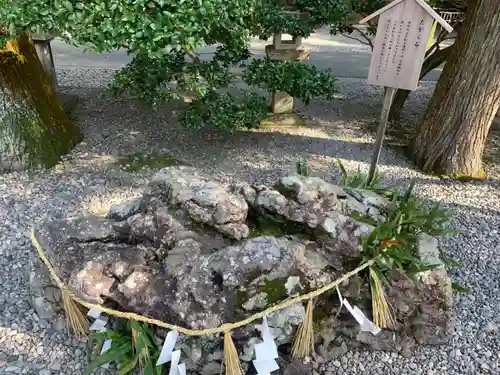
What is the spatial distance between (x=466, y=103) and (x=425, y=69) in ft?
4.51

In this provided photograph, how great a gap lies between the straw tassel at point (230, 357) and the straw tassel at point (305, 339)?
1.14 feet

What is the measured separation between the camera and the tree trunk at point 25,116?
13.0 ft

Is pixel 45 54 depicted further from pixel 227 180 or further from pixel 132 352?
pixel 132 352

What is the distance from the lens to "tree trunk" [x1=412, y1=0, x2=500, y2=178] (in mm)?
3934

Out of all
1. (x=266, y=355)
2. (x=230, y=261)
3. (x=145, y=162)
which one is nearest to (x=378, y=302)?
(x=266, y=355)

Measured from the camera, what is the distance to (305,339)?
241 cm

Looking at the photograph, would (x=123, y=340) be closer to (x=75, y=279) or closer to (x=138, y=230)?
(x=75, y=279)

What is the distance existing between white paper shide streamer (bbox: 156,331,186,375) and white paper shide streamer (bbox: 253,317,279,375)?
14.1 inches

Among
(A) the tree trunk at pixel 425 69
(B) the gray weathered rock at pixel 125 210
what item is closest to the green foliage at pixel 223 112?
(B) the gray weathered rock at pixel 125 210

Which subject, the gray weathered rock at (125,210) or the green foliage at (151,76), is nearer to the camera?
the gray weathered rock at (125,210)

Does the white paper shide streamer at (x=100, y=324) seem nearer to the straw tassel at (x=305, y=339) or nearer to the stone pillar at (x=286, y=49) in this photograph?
the straw tassel at (x=305, y=339)

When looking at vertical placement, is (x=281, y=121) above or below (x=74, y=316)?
above

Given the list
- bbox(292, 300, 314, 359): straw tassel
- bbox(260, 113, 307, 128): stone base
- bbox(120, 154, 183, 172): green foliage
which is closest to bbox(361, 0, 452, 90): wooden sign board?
bbox(292, 300, 314, 359): straw tassel

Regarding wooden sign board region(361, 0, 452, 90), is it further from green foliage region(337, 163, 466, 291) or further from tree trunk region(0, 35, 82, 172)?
tree trunk region(0, 35, 82, 172)
